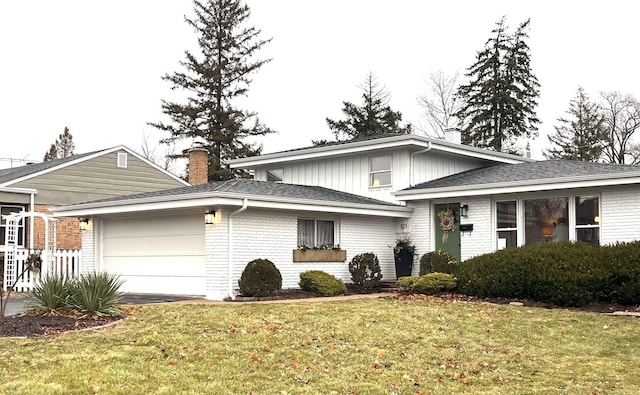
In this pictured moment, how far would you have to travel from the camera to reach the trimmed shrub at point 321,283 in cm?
1557

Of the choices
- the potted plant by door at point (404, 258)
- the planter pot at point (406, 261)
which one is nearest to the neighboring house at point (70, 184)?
the potted plant by door at point (404, 258)

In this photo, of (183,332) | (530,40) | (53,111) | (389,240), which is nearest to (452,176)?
(389,240)

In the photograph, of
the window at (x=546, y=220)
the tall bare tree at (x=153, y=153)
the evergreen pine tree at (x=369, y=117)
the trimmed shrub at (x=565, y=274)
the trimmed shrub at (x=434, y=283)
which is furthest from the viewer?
the tall bare tree at (x=153, y=153)

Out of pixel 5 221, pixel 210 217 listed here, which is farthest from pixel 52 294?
pixel 5 221

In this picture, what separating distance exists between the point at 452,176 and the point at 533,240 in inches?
163

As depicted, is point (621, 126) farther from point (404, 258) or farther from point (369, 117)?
point (404, 258)

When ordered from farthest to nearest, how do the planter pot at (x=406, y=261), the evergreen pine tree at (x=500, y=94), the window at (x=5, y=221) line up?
the evergreen pine tree at (x=500, y=94) < the window at (x=5, y=221) < the planter pot at (x=406, y=261)

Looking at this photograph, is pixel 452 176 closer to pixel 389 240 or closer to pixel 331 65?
pixel 389 240

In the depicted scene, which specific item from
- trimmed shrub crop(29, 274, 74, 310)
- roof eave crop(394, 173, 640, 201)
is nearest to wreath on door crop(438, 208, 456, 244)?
roof eave crop(394, 173, 640, 201)

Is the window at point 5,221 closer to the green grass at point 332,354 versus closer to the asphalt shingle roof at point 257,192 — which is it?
the asphalt shingle roof at point 257,192

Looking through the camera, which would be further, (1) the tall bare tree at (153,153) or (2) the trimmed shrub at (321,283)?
(1) the tall bare tree at (153,153)

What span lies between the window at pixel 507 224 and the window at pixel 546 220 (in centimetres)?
30

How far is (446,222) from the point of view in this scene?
18.4 meters

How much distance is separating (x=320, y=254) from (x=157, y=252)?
4198 mm
